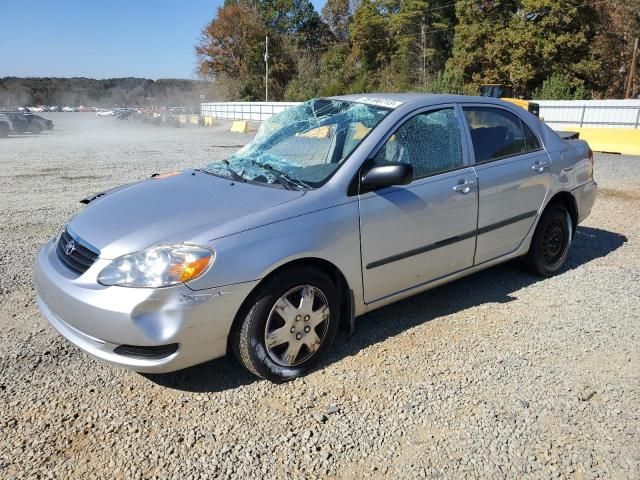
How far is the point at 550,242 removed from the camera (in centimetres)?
465

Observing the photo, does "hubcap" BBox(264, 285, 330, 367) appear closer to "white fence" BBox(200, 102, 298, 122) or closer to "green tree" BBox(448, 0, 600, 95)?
"white fence" BBox(200, 102, 298, 122)

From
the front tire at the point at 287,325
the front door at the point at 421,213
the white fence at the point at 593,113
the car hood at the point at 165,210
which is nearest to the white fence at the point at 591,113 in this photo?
the white fence at the point at 593,113

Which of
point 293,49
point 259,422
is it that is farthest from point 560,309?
point 293,49

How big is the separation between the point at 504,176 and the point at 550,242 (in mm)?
1046

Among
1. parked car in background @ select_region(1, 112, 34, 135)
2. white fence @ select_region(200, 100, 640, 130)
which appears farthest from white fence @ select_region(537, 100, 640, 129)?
parked car in background @ select_region(1, 112, 34, 135)

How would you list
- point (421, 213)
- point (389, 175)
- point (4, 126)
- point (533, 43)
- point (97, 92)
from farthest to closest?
1. point (97, 92)
2. point (533, 43)
3. point (4, 126)
4. point (421, 213)
5. point (389, 175)

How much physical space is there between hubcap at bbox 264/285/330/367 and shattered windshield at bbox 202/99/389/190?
69 centimetres

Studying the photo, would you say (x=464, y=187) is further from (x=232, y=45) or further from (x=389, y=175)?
(x=232, y=45)

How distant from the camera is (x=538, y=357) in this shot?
3301 millimetres

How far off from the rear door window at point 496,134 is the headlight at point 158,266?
234cm

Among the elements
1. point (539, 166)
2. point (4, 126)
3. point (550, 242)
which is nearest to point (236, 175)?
point (539, 166)

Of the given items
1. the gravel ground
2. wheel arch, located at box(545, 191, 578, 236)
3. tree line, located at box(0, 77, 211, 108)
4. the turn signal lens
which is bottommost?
the gravel ground

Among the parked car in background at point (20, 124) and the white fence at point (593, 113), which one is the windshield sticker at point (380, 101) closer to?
the white fence at point (593, 113)

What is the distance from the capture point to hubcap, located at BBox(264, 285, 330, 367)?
2.93m
